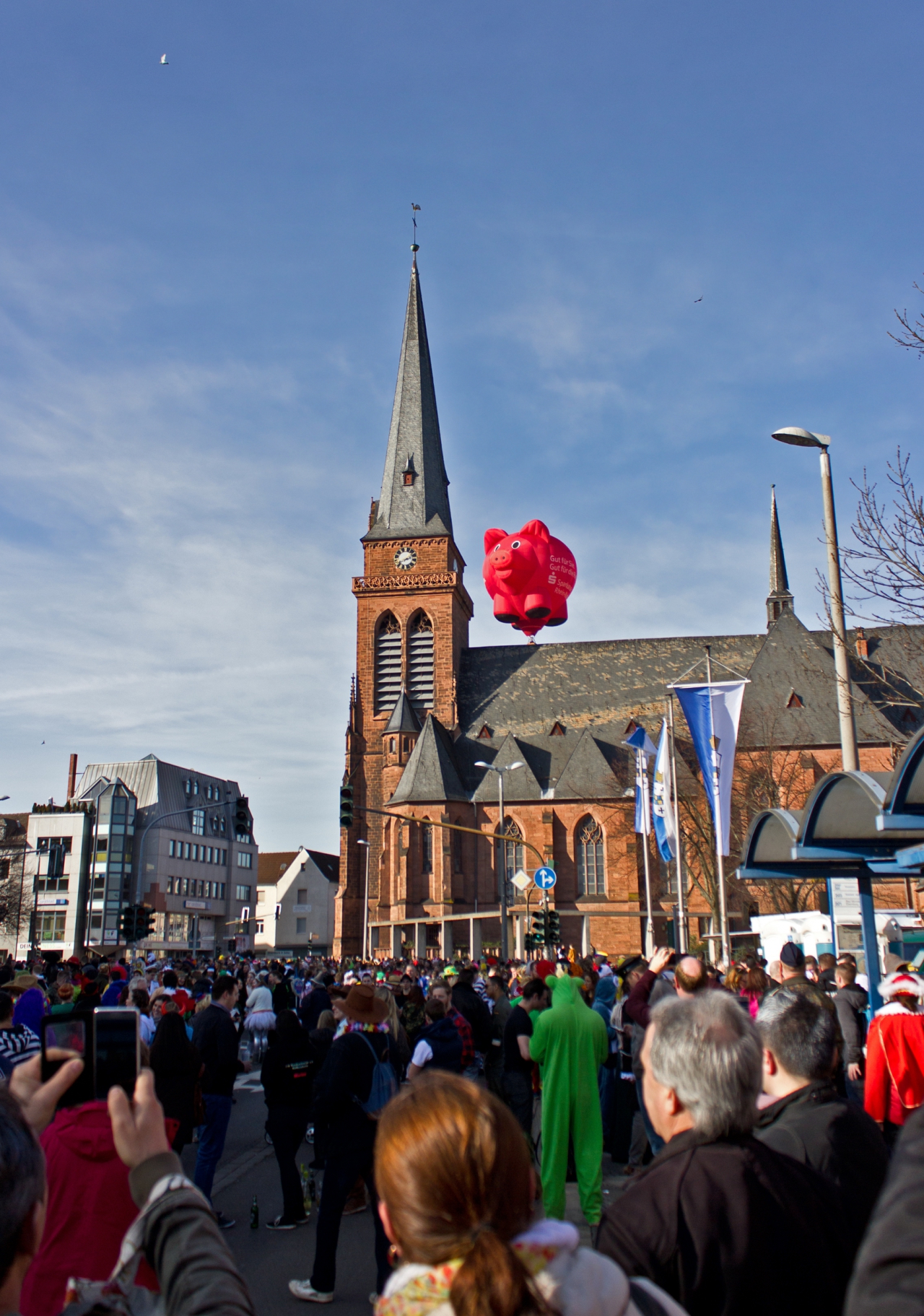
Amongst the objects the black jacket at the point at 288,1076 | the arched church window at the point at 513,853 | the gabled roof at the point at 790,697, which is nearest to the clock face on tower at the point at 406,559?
the arched church window at the point at 513,853

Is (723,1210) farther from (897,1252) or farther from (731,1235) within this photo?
(897,1252)

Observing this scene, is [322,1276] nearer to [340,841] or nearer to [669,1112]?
[669,1112]

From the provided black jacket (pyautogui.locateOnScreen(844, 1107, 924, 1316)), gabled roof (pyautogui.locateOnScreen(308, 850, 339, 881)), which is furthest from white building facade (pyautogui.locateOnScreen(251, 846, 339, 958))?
black jacket (pyautogui.locateOnScreen(844, 1107, 924, 1316))

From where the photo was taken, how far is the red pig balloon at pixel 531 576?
36344mm

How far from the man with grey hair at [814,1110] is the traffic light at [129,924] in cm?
2349

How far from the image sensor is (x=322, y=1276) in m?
6.49

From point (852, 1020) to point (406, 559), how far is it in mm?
51759

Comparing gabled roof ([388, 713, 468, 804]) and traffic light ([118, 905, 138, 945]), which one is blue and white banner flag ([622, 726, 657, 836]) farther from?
gabled roof ([388, 713, 468, 804])

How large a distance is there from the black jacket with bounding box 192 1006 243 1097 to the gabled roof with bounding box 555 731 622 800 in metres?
45.5

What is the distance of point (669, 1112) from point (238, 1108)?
14.8 m

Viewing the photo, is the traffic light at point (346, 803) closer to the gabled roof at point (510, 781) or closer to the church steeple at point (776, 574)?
the gabled roof at point (510, 781)

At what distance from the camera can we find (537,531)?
37.2 metres

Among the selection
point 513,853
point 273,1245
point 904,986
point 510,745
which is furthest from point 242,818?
point 510,745

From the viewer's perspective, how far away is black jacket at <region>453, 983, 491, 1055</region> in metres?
10.4
